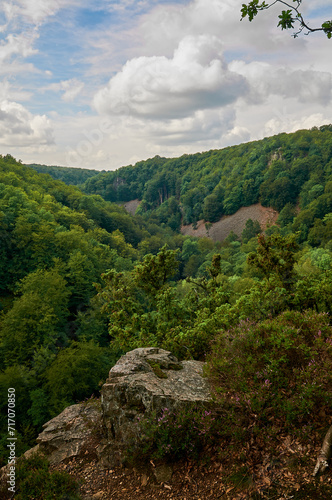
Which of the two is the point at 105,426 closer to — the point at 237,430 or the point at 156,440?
the point at 156,440

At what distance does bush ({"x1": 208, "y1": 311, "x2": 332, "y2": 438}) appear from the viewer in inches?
244

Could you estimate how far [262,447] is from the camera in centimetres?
612

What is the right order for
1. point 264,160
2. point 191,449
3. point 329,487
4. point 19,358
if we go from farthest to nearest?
1. point 264,160
2. point 19,358
3. point 191,449
4. point 329,487

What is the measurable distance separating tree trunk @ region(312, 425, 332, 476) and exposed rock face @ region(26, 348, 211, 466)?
255cm

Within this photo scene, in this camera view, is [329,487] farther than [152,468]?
No

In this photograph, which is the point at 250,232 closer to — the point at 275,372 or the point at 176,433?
the point at 275,372

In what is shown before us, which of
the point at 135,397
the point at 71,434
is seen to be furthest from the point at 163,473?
the point at 71,434

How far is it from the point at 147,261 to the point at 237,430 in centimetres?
1042

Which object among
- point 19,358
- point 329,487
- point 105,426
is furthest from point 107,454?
point 19,358

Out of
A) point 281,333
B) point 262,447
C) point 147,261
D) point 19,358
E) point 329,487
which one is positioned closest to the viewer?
point 329,487

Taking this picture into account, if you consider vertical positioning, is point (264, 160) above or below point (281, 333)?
above

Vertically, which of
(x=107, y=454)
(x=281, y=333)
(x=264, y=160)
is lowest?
(x=107, y=454)

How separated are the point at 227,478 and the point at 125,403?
9.57 ft

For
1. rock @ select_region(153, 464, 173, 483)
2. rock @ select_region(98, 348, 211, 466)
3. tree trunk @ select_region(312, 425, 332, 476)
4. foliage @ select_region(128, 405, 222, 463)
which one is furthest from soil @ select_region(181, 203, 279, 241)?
tree trunk @ select_region(312, 425, 332, 476)
